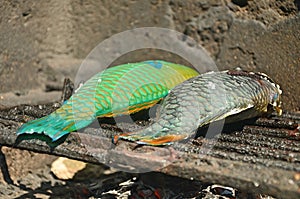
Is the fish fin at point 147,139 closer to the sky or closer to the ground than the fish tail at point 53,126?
closer to the sky

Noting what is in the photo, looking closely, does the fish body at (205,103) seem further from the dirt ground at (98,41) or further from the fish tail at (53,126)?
the dirt ground at (98,41)

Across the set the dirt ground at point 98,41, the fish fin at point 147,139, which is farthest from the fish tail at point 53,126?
the dirt ground at point 98,41

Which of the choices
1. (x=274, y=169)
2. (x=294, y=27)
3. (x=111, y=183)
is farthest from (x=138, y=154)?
(x=294, y=27)

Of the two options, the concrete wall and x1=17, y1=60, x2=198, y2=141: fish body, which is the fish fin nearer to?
x1=17, y1=60, x2=198, y2=141: fish body

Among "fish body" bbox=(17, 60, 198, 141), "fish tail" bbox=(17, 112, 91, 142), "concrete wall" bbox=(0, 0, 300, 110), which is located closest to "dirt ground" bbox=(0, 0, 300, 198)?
"concrete wall" bbox=(0, 0, 300, 110)

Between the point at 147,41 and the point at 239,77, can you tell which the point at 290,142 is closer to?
the point at 239,77

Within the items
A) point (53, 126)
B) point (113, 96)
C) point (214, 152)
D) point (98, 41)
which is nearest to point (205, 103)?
point (214, 152)
